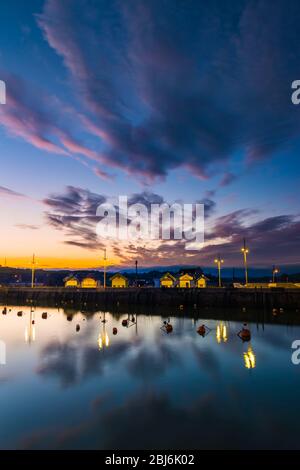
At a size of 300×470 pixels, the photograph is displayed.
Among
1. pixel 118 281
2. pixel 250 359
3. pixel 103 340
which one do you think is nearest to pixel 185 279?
pixel 118 281

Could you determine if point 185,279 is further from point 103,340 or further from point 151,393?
point 151,393

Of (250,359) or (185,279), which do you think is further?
(185,279)

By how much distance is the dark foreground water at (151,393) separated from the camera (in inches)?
601

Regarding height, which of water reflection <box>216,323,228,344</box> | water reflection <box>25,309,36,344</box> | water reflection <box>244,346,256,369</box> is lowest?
water reflection <box>25,309,36,344</box>

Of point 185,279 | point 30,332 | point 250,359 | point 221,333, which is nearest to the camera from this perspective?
point 250,359

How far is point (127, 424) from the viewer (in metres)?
16.6

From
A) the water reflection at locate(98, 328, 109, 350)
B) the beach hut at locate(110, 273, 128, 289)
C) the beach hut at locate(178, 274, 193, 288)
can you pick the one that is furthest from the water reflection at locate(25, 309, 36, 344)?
the beach hut at locate(178, 274, 193, 288)

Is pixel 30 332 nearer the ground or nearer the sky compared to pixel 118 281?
nearer the ground

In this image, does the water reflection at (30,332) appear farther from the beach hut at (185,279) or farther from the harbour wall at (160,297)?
Result: the beach hut at (185,279)

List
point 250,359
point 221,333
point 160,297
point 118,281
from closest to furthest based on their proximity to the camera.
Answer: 1. point 250,359
2. point 221,333
3. point 160,297
4. point 118,281

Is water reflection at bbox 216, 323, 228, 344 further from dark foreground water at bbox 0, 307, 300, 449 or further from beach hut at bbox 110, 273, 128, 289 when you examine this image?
beach hut at bbox 110, 273, 128, 289

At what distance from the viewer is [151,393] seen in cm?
2136

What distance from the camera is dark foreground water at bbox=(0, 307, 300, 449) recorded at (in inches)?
601

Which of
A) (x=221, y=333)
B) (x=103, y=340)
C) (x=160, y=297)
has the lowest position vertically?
(x=103, y=340)
